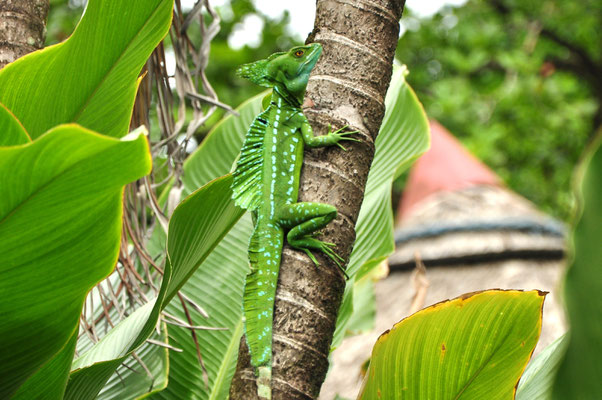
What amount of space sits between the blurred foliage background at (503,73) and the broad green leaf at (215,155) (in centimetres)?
395

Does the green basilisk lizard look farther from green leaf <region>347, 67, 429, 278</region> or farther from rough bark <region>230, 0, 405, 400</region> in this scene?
green leaf <region>347, 67, 429, 278</region>

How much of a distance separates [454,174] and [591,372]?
4201 millimetres

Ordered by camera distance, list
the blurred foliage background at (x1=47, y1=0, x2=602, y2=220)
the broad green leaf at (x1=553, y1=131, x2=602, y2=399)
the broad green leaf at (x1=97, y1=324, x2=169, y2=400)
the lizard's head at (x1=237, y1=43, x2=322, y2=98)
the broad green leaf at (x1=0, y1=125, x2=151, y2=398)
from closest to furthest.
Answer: the broad green leaf at (x1=553, y1=131, x2=602, y2=399) → the broad green leaf at (x1=0, y1=125, x2=151, y2=398) → the lizard's head at (x1=237, y1=43, x2=322, y2=98) → the broad green leaf at (x1=97, y1=324, x2=169, y2=400) → the blurred foliage background at (x1=47, y1=0, x2=602, y2=220)

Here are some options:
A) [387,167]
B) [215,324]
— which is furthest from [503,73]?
[215,324]

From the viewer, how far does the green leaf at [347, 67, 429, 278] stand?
197 centimetres

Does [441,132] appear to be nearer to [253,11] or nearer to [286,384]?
[253,11]

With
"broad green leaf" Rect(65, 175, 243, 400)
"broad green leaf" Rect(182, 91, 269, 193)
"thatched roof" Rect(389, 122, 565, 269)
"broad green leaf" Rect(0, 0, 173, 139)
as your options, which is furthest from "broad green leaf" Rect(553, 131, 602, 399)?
"thatched roof" Rect(389, 122, 565, 269)

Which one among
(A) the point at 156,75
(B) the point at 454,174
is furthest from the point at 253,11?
(A) the point at 156,75

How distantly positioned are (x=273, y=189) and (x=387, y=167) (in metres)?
0.65

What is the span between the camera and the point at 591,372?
2.54 ft

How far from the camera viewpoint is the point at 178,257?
1302mm

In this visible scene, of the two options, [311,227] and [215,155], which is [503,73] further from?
[311,227]

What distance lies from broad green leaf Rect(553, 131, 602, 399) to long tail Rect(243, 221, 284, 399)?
1.90 ft

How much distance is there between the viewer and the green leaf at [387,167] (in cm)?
197
